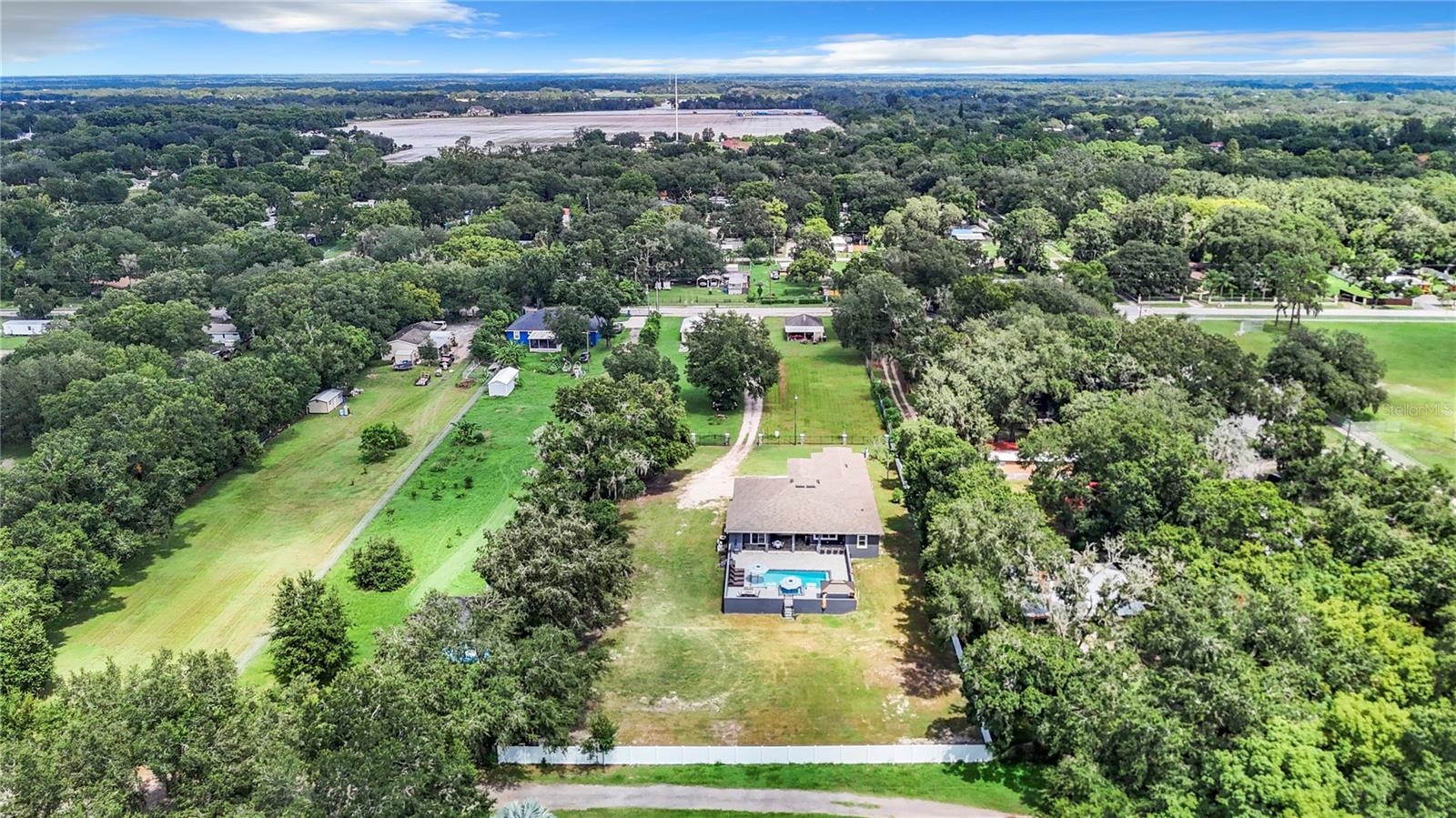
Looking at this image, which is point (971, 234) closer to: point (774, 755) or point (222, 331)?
point (222, 331)

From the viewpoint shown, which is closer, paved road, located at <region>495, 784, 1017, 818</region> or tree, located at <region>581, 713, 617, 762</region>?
paved road, located at <region>495, 784, 1017, 818</region>

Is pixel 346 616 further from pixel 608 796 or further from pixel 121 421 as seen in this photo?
pixel 121 421

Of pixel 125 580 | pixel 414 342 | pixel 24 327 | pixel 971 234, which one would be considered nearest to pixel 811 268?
pixel 971 234

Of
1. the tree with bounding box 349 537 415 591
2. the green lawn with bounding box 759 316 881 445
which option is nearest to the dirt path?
the green lawn with bounding box 759 316 881 445

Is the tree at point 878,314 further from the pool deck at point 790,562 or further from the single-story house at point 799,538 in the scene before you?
the pool deck at point 790,562

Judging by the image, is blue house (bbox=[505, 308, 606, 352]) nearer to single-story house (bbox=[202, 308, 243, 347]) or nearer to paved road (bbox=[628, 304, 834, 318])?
paved road (bbox=[628, 304, 834, 318])
